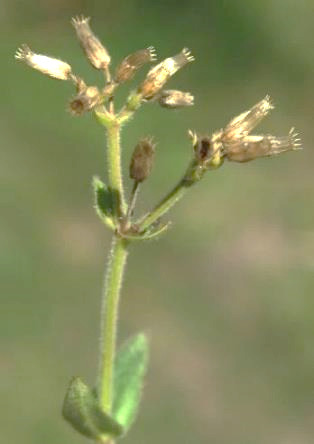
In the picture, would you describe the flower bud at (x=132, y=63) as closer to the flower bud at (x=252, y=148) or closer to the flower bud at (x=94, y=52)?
the flower bud at (x=94, y=52)

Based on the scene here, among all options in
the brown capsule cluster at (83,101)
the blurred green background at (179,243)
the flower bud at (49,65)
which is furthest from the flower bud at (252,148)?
the blurred green background at (179,243)

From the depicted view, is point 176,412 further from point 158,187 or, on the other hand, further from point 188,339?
point 158,187

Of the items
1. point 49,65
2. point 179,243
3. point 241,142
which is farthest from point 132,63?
point 179,243

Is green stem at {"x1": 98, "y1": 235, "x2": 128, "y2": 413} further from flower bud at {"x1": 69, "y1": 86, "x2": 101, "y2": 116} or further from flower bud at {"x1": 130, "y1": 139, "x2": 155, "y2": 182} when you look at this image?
flower bud at {"x1": 69, "y1": 86, "x2": 101, "y2": 116}

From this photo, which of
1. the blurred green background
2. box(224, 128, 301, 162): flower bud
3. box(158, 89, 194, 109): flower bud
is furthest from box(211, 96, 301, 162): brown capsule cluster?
the blurred green background

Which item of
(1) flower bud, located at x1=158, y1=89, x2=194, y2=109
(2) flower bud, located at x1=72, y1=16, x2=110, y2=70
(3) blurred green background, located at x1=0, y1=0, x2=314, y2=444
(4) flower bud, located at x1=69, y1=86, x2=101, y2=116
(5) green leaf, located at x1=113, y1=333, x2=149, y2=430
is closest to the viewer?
(4) flower bud, located at x1=69, y1=86, x2=101, y2=116

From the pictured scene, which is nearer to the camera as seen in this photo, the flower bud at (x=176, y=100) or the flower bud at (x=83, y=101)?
the flower bud at (x=83, y=101)
